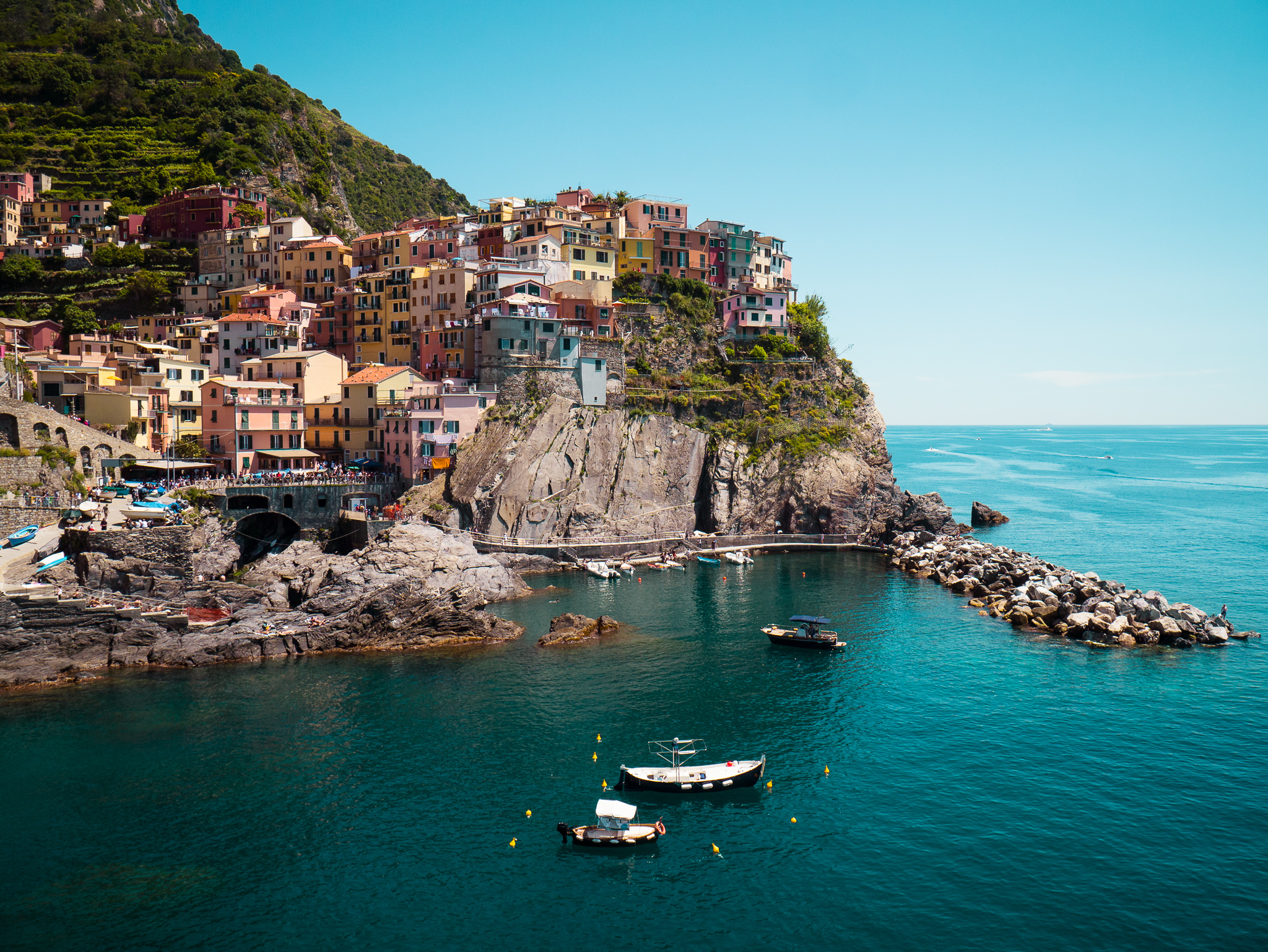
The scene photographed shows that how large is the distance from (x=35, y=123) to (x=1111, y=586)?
167 metres

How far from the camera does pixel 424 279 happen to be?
332ft

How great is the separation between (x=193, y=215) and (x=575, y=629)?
93.1 meters

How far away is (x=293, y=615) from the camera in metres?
60.2

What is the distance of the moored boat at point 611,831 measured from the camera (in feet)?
114

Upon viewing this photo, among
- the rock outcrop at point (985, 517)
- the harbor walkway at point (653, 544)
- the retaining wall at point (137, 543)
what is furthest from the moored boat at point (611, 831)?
the rock outcrop at point (985, 517)

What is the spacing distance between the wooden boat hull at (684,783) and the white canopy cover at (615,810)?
3251 millimetres

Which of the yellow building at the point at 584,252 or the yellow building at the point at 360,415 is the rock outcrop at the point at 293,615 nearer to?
the yellow building at the point at 360,415

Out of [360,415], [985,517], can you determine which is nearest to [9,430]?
[360,415]

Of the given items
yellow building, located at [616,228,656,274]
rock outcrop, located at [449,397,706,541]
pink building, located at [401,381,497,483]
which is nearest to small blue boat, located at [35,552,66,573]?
pink building, located at [401,381,497,483]

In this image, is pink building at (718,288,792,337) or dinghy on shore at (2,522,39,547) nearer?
dinghy on shore at (2,522,39,547)

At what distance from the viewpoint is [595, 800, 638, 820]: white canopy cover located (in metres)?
35.1

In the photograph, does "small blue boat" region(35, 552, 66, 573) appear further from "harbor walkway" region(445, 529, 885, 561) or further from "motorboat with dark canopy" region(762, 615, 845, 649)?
"motorboat with dark canopy" region(762, 615, 845, 649)

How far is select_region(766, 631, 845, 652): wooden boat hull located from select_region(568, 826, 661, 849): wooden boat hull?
27231mm

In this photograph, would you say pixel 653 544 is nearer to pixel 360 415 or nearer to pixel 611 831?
pixel 360 415
